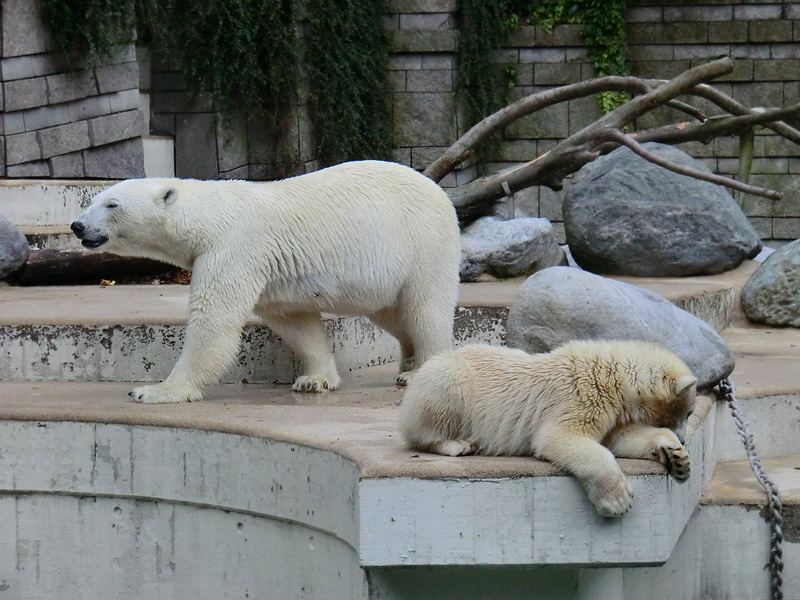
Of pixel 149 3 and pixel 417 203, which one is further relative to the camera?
pixel 149 3

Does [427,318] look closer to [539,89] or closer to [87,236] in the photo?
[87,236]

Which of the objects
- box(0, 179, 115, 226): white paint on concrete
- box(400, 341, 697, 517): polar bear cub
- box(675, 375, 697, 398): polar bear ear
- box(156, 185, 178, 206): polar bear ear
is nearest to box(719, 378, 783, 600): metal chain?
box(400, 341, 697, 517): polar bear cub

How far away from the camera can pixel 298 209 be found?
4.35m

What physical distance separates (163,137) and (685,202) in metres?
5.37

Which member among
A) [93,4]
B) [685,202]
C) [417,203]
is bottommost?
[685,202]

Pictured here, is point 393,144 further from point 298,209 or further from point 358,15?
point 298,209

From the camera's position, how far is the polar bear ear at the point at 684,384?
292 centimetres

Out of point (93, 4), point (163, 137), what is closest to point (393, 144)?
point (163, 137)

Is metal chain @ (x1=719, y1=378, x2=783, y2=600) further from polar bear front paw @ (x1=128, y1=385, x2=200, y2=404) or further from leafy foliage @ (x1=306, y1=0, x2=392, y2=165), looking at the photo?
leafy foliage @ (x1=306, y1=0, x2=392, y2=165)

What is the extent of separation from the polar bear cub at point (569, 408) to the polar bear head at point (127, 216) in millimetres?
1519

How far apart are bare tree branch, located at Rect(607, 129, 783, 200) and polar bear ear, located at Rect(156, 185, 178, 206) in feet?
8.97

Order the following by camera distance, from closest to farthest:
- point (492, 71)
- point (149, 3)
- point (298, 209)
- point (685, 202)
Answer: point (298, 209), point (685, 202), point (149, 3), point (492, 71)

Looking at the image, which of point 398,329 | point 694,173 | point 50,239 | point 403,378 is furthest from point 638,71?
point 403,378

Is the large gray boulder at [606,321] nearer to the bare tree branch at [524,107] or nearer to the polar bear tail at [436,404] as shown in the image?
the polar bear tail at [436,404]
